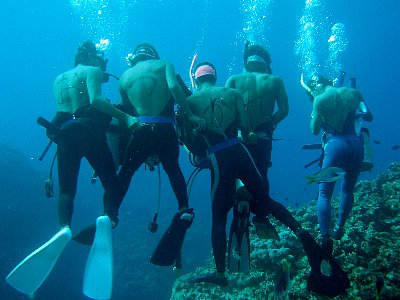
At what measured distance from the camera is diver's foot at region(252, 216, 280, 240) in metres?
4.57

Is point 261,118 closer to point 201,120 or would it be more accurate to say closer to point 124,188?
point 201,120

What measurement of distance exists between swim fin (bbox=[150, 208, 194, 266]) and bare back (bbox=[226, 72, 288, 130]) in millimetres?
2073

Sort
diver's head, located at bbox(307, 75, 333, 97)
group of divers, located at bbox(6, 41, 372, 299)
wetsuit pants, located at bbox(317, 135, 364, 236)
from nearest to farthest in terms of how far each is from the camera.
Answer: group of divers, located at bbox(6, 41, 372, 299) < wetsuit pants, located at bbox(317, 135, 364, 236) < diver's head, located at bbox(307, 75, 333, 97)

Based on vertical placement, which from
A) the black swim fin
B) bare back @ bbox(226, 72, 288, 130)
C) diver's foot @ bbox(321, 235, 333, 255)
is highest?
bare back @ bbox(226, 72, 288, 130)

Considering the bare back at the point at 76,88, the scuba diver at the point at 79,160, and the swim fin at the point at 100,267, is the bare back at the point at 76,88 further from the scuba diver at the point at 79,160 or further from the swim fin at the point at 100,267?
the swim fin at the point at 100,267

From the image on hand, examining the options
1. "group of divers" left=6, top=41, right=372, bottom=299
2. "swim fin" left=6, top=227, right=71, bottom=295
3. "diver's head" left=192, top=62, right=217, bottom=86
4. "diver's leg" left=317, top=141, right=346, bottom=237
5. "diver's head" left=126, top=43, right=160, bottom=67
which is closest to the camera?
"swim fin" left=6, top=227, right=71, bottom=295

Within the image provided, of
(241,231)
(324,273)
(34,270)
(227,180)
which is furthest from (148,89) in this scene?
(324,273)

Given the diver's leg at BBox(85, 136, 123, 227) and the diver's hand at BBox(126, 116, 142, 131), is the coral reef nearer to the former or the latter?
the diver's leg at BBox(85, 136, 123, 227)

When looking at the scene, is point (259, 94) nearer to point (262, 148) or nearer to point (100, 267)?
point (262, 148)

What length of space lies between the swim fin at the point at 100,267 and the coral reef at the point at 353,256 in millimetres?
2519

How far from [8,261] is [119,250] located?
7.35m

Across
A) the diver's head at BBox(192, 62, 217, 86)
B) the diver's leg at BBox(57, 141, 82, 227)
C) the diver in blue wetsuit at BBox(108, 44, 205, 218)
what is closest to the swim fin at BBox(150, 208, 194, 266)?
the diver in blue wetsuit at BBox(108, 44, 205, 218)

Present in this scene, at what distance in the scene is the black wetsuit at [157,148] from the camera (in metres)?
4.62

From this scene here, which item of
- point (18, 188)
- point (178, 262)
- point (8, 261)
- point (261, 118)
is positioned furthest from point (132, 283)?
point (261, 118)
